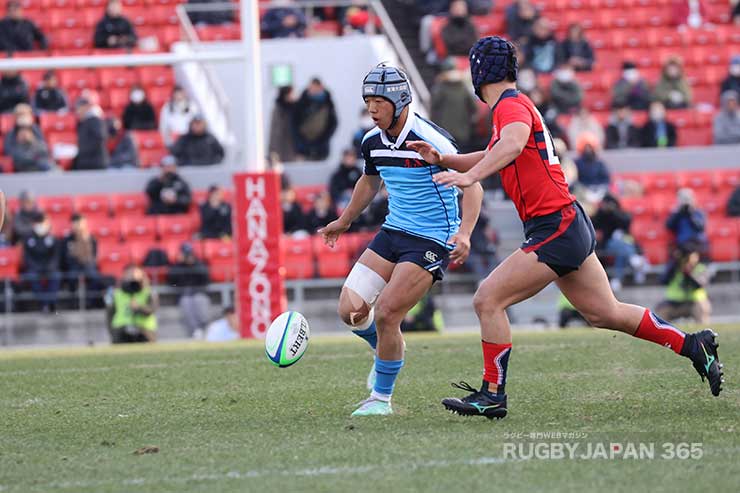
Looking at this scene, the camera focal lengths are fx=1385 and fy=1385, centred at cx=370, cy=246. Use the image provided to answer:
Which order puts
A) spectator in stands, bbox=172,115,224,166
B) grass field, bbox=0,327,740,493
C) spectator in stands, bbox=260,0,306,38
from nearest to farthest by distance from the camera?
grass field, bbox=0,327,740,493 → spectator in stands, bbox=172,115,224,166 → spectator in stands, bbox=260,0,306,38

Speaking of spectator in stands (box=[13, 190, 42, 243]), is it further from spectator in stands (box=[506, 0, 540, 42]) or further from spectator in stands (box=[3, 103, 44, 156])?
spectator in stands (box=[506, 0, 540, 42])

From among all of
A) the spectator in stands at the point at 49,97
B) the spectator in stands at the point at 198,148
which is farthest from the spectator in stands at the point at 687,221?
the spectator in stands at the point at 49,97

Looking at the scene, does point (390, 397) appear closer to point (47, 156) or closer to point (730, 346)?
point (730, 346)

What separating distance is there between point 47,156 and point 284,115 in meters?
3.43

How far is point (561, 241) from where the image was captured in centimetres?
711

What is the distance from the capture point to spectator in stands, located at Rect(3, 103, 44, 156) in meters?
19.4

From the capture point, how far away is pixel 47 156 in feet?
64.6

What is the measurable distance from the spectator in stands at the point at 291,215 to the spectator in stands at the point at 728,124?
6.53 m

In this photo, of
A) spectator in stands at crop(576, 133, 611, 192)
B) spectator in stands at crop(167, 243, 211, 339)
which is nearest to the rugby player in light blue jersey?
spectator in stands at crop(167, 243, 211, 339)

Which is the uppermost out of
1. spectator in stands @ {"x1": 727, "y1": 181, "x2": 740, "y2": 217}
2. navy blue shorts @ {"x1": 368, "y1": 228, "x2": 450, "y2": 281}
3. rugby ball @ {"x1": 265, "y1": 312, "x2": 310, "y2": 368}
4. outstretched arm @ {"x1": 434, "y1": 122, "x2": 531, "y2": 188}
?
outstretched arm @ {"x1": 434, "y1": 122, "x2": 531, "y2": 188}

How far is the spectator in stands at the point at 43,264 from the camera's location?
1725 centimetres

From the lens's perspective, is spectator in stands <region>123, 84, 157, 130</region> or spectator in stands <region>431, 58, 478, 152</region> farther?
spectator in stands <region>123, 84, 157, 130</region>

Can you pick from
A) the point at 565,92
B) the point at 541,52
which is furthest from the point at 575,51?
the point at 565,92

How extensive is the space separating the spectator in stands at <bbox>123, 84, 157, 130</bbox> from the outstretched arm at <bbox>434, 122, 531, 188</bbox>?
14019mm
